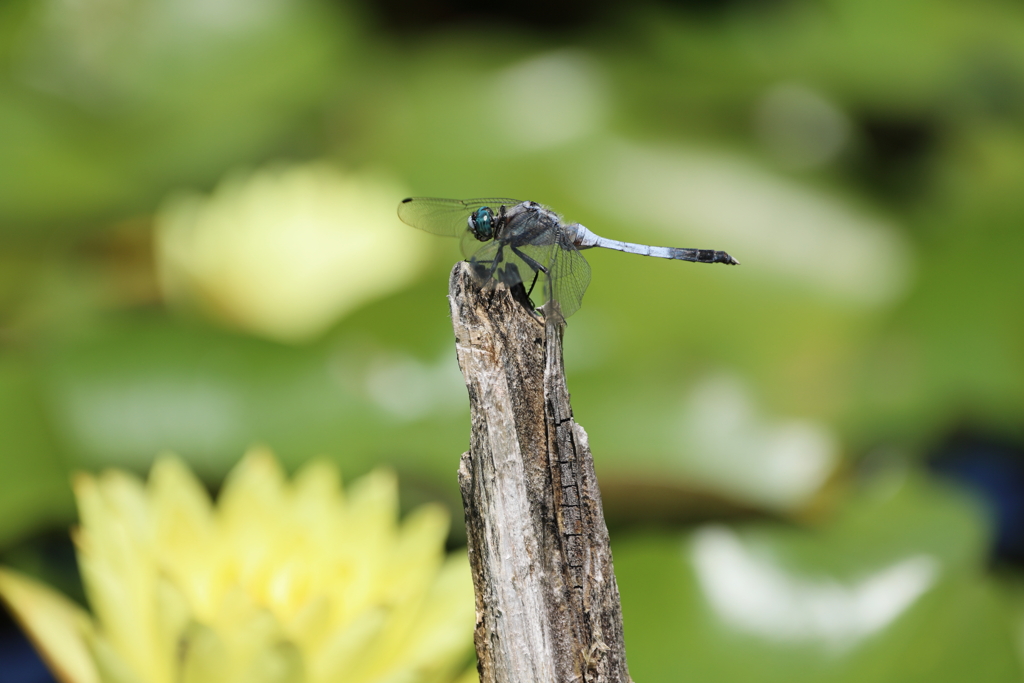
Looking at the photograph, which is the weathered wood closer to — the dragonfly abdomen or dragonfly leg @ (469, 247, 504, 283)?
dragonfly leg @ (469, 247, 504, 283)

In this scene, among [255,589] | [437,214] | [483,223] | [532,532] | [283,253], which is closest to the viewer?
[532,532]

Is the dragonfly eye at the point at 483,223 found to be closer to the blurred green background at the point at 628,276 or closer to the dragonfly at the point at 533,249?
the dragonfly at the point at 533,249

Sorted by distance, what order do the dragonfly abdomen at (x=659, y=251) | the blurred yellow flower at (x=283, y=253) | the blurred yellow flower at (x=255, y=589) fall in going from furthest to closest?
1. the blurred yellow flower at (x=283, y=253)
2. the dragonfly abdomen at (x=659, y=251)
3. the blurred yellow flower at (x=255, y=589)

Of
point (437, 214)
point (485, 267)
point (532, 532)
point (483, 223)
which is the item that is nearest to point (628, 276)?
point (437, 214)

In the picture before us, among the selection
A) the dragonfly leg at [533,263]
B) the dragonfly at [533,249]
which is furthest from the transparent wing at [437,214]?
the dragonfly leg at [533,263]

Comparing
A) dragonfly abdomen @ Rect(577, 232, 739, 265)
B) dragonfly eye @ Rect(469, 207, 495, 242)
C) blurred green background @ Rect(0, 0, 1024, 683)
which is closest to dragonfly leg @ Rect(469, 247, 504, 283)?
dragonfly eye @ Rect(469, 207, 495, 242)

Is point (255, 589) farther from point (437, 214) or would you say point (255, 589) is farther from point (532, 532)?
point (437, 214)
